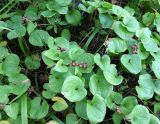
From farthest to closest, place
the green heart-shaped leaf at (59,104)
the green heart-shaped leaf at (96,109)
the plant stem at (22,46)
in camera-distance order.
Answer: the plant stem at (22,46), the green heart-shaped leaf at (59,104), the green heart-shaped leaf at (96,109)

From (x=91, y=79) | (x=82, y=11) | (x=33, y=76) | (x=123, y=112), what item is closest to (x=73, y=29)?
(x=82, y=11)

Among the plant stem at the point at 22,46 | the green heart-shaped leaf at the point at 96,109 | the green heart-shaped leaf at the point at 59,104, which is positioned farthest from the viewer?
the plant stem at the point at 22,46

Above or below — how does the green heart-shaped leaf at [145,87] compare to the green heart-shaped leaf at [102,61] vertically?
below

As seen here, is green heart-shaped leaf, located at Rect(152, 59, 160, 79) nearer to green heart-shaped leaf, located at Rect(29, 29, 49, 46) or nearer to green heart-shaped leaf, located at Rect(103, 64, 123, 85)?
green heart-shaped leaf, located at Rect(103, 64, 123, 85)

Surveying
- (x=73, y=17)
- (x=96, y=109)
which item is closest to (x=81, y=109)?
(x=96, y=109)

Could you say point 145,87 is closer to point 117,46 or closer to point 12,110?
point 117,46

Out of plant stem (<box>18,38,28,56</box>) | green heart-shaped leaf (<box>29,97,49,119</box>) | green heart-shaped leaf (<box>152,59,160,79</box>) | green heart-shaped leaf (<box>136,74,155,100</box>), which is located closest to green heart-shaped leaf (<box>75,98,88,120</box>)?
green heart-shaped leaf (<box>29,97,49,119</box>)

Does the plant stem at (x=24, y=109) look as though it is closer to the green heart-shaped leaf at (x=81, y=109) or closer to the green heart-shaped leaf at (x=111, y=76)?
the green heart-shaped leaf at (x=81, y=109)

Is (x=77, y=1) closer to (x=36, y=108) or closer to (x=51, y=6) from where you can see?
(x=51, y=6)

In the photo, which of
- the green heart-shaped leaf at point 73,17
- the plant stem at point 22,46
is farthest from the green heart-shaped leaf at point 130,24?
the plant stem at point 22,46
